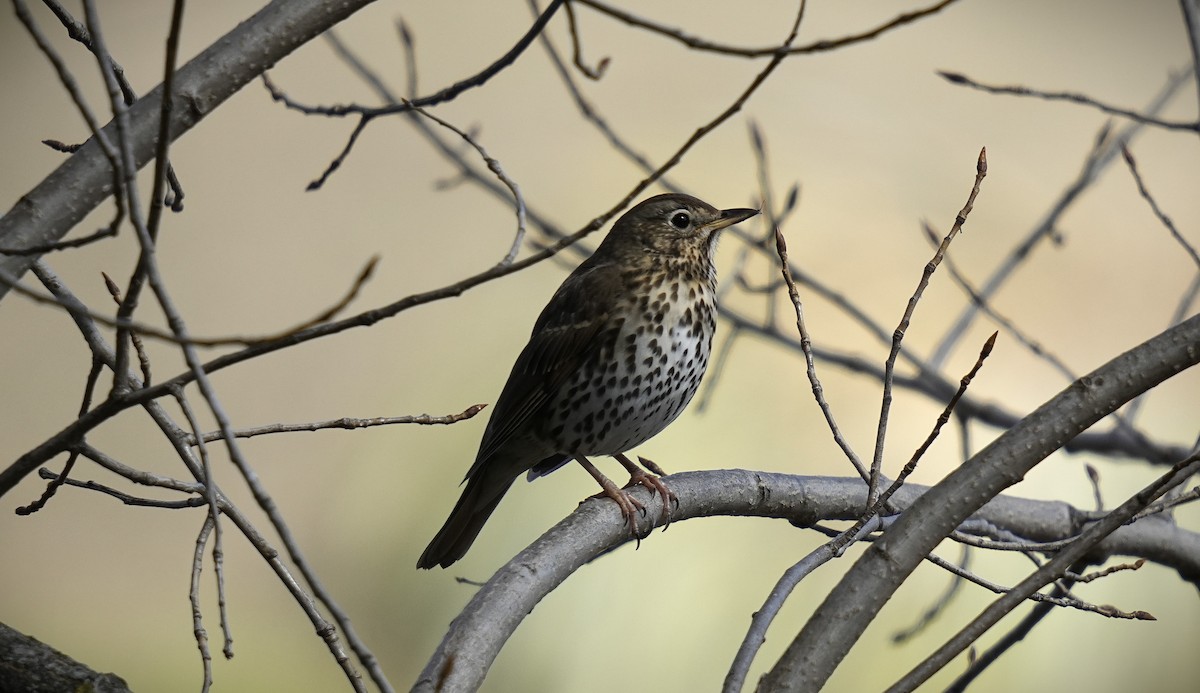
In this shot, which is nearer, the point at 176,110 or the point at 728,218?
the point at 176,110

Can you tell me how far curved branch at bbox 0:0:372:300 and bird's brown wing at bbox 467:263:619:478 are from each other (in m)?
1.31

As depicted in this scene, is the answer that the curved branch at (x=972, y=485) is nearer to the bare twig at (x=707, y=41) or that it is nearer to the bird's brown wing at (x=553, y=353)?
the bare twig at (x=707, y=41)

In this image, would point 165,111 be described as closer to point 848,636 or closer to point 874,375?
point 848,636

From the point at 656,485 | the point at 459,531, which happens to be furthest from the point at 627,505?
the point at 459,531

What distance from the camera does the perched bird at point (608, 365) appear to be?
2.86 meters

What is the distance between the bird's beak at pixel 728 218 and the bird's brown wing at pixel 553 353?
0.32 m

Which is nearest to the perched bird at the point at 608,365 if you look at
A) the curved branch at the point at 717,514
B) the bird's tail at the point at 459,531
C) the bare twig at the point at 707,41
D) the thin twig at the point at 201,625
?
the bird's tail at the point at 459,531

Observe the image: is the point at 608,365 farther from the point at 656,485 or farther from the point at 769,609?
the point at 769,609

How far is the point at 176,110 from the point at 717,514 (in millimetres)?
1380

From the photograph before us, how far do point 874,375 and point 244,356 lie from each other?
95.2 inches

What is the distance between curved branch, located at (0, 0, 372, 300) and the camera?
1.61 m

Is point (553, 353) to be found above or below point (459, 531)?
above

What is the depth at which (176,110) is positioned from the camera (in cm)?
166

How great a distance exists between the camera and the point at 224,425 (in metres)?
1.15
